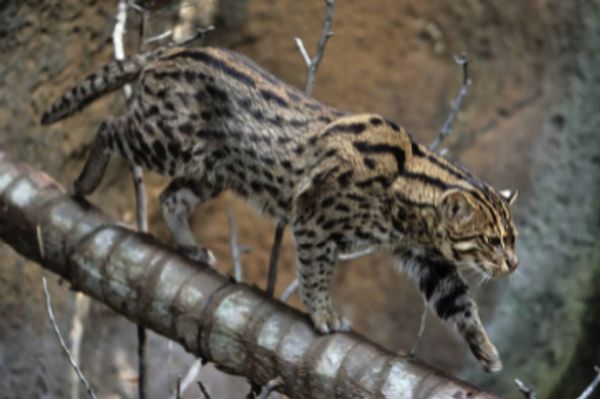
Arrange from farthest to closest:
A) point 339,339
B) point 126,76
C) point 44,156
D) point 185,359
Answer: point 185,359 < point 44,156 < point 126,76 < point 339,339

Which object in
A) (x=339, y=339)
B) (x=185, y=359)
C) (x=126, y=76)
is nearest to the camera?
(x=339, y=339)

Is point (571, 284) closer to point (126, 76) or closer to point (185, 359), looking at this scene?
point (185, 359)

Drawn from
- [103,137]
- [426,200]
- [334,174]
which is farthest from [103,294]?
[426,200]

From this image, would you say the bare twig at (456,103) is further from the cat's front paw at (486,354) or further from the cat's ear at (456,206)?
the cat's front paw at (486,354)

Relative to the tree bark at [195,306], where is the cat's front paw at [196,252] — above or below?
below

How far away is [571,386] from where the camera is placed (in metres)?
7.08

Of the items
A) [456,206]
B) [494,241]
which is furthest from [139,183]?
[494,241]

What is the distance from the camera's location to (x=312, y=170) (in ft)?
15.7

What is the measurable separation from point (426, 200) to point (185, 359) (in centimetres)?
263

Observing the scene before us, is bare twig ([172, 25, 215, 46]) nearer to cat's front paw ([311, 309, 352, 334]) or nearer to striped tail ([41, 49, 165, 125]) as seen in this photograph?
A: striped tail ([41, 49, 165, 125])

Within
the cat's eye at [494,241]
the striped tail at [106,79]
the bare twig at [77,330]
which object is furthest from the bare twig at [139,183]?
the cat's eye at [494,241]

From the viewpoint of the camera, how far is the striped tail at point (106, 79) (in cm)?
505

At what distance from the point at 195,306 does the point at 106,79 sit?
1224 millimetres

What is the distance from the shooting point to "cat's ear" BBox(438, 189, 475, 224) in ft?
15.0
